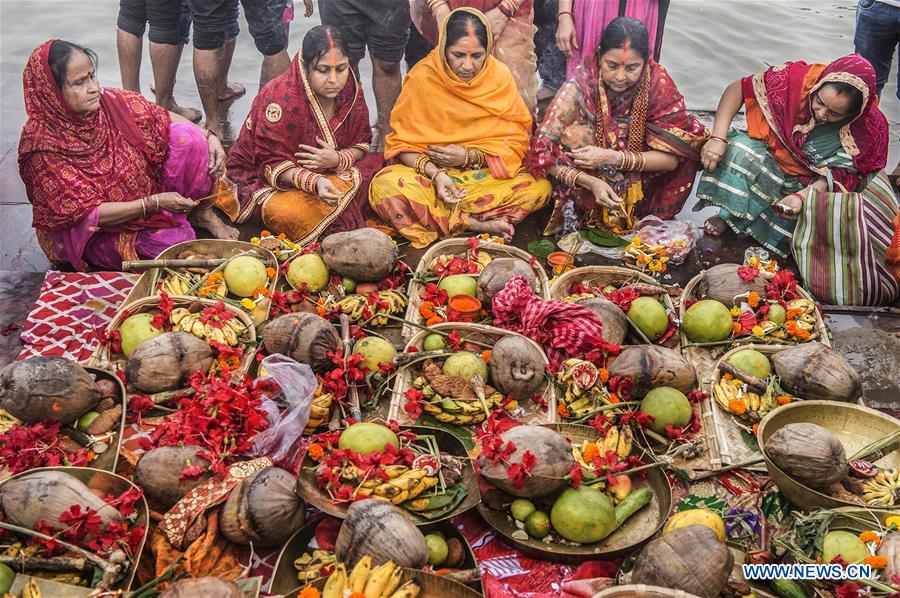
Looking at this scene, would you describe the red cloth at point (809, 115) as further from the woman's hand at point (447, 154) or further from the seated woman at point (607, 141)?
the woman's hand at point (447, 154)

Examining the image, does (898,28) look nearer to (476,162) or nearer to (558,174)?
(558,174)

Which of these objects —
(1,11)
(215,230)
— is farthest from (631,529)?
(1,11)

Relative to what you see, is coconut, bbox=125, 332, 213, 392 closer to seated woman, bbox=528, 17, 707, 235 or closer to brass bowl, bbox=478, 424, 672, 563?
brass bowl, bbox=478, 424, 672, 563

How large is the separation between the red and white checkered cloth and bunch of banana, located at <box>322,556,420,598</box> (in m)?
2.06

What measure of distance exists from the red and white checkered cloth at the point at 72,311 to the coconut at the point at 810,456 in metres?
3.19

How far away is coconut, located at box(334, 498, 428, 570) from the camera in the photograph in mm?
2590

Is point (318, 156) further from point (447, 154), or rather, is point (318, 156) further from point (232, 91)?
point (232, 91)

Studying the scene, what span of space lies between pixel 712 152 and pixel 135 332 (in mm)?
3726

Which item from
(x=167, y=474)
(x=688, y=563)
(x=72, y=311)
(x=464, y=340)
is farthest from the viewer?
(x=72, y=311)

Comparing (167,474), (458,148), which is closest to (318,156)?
(458,148)

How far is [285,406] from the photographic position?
11.3ft

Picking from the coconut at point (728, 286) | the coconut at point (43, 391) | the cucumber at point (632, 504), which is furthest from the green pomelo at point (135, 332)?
the coconut at point (728, 286)

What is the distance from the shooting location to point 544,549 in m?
2.94

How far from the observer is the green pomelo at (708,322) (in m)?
3.96
